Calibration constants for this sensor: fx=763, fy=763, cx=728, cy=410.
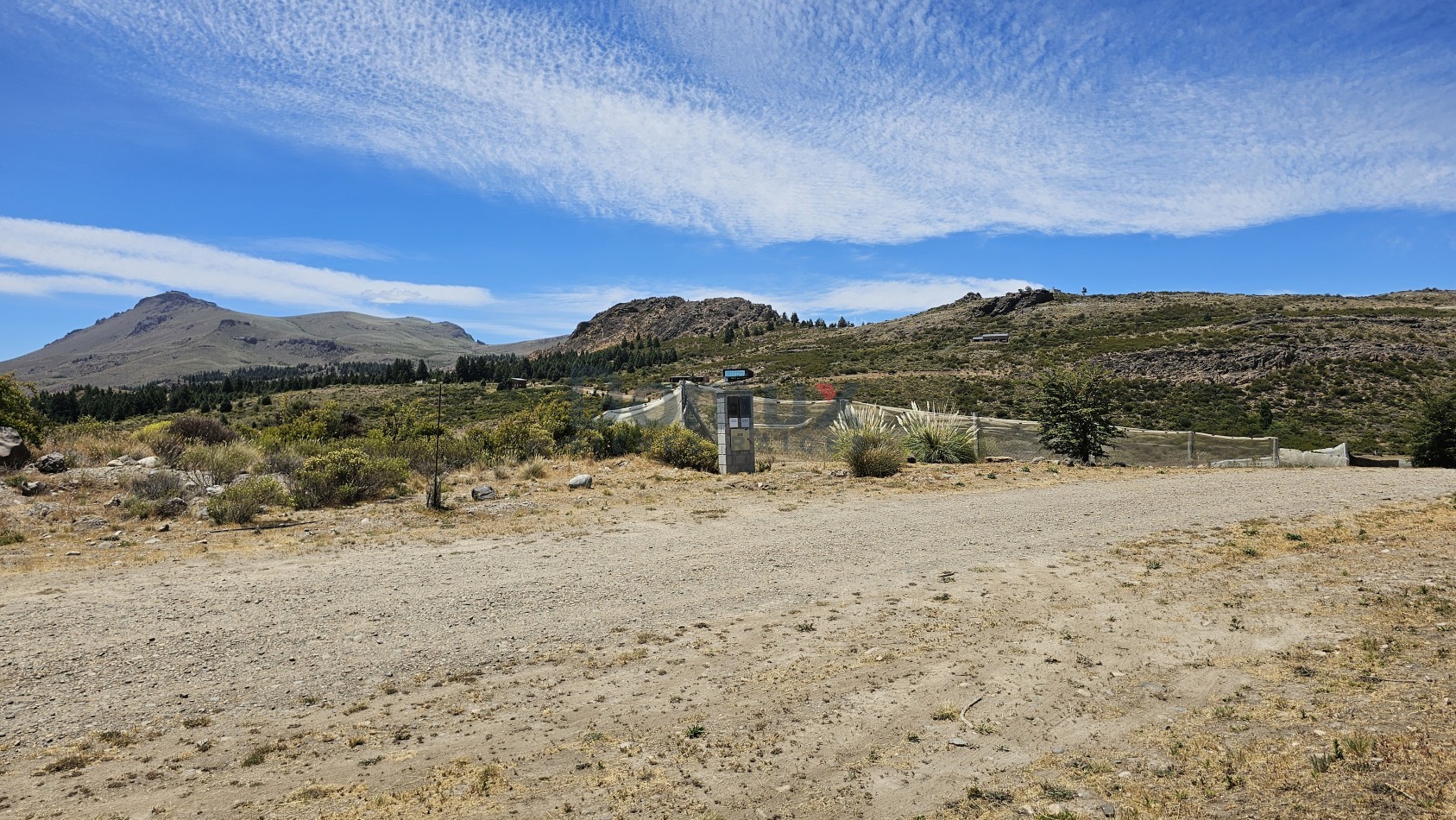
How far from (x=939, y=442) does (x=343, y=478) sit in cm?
1277

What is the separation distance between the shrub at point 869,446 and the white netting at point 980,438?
2.22ft

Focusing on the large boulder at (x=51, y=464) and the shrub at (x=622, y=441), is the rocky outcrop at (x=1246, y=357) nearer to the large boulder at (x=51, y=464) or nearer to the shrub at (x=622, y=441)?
the shrub at (x=622, y=441)

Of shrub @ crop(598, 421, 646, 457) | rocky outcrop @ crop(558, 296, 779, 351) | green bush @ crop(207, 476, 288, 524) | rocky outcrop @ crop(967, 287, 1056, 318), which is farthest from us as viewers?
rocky outcrop @ crop(558, 296, 779, 351)

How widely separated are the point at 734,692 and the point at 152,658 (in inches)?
166

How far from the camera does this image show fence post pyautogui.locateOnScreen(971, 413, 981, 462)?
18578mm

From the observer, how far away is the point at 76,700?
4.81 meters

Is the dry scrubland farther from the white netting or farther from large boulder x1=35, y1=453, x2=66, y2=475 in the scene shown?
the white netting

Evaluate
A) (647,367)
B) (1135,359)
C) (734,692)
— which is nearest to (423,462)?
(734,692)

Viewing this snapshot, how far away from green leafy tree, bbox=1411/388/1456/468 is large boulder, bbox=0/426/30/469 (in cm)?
3205

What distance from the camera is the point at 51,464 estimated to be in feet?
44.1

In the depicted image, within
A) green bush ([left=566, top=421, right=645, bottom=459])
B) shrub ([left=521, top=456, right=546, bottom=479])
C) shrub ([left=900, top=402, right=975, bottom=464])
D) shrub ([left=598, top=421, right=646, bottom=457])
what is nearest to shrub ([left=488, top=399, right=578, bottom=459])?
green bush ([left=566, top=421, right=645, bottom=459])

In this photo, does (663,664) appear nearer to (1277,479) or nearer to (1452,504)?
(1452,504)

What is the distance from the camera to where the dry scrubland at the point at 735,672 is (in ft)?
12.3

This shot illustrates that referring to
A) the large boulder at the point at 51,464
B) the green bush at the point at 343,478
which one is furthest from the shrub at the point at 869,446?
the large boulder at the point at 51,464
